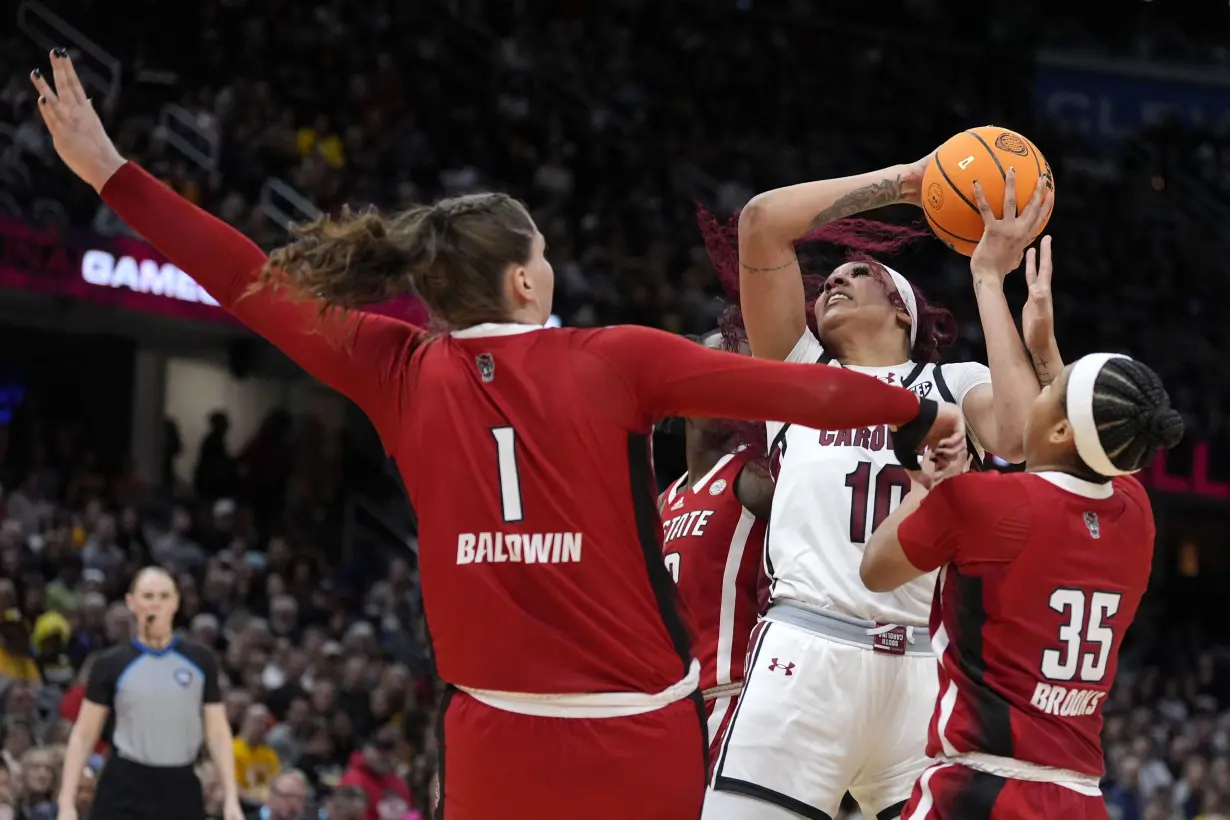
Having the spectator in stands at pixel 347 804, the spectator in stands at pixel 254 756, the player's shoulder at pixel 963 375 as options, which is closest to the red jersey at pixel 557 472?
the player's shoulder at pixel 963 375

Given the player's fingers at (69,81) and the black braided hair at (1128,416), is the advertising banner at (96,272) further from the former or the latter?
the black braided hair at (1128,416)

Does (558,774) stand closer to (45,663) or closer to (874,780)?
(874,780)

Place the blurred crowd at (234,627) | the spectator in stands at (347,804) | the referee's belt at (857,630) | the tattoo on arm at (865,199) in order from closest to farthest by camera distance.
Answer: the tattoo on arm at (865,199) → the referee's belt at (857,630) → the spectator in stands at (347,804) → the blurred crowd at (234,627)

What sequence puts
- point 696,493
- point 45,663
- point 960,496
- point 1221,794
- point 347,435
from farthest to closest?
1. point 347,435
2. point 1221,794
3. point 45,663
4. point 696,493
5. point 960,496

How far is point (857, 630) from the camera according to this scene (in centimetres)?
480

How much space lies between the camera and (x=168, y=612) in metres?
8.55

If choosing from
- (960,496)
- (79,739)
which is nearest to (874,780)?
(960,496)

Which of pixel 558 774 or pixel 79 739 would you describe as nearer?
pixel 558 774

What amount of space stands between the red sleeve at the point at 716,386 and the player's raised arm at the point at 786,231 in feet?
4.13

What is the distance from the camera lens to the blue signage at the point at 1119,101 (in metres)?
25.7

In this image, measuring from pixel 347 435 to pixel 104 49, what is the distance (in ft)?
14.9

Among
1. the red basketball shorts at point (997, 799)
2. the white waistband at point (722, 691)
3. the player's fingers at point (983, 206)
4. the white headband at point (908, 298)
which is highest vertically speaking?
the player's fingers at point (983, 206)

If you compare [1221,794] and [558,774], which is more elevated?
[558,774]

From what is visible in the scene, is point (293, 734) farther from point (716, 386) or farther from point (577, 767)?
point (716, 386)
